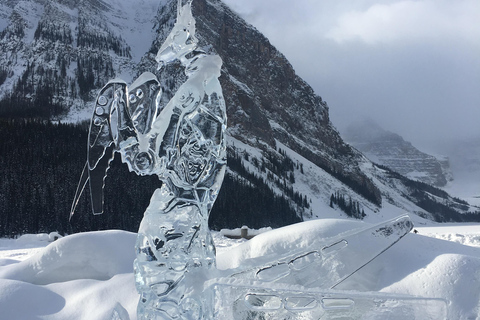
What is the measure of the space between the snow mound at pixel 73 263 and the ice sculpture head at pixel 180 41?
3.19 m

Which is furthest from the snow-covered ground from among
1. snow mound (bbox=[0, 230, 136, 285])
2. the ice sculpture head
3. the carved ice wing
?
the ice sculpture head

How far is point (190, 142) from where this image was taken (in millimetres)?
3234

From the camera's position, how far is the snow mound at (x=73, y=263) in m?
5.65

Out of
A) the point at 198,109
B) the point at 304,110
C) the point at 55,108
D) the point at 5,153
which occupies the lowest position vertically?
the point at 198,109

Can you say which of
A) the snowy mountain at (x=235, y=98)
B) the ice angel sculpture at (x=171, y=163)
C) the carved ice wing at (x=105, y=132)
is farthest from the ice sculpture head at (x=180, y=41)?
the snowy mountain at (x=235, y=98)

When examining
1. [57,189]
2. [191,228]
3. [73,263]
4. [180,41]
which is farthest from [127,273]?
[57,189]

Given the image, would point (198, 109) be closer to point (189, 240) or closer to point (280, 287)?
point (189, 240)

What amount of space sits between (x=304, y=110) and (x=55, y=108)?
75.6 metres

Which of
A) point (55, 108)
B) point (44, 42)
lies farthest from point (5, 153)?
point (44, 42)

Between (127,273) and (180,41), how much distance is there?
3266 mm

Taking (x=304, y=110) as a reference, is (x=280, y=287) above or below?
below

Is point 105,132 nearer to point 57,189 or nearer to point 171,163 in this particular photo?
point 171,163

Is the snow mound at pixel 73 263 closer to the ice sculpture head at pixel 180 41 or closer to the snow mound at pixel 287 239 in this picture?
the snow mound at pixel 287 239

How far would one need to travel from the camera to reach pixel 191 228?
3.12 metres
